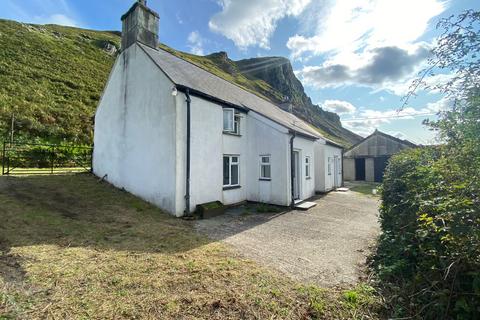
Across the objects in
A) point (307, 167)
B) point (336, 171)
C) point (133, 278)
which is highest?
point (307, 167)

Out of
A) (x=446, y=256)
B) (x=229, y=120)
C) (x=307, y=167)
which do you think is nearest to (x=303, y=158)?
(x=307, y=167)

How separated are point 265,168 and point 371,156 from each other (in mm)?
20065

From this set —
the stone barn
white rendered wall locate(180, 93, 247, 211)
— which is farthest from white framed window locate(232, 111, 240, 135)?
the stone barn

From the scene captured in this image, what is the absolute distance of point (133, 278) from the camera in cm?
428

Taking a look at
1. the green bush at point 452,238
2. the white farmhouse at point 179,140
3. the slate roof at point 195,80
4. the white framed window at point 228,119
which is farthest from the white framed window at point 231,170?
the green bush at point 452,238

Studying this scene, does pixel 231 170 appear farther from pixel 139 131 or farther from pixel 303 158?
pixel 139 131

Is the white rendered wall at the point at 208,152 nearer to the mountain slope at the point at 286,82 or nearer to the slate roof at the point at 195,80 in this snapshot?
the slate roof at the point at 195,80

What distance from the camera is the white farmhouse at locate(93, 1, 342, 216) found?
9.66 meters

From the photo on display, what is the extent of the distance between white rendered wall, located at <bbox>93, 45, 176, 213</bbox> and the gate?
4.31 metres

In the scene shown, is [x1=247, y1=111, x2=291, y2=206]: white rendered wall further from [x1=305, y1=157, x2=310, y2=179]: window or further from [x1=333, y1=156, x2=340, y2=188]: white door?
[x1=333, y1=156, x2=340, y2=188]: white door

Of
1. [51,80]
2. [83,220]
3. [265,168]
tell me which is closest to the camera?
[83,220]

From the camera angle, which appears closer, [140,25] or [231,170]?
[140,25]

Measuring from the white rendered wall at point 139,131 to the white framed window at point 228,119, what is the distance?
10.1 feet

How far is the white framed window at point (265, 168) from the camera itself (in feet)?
40.1
